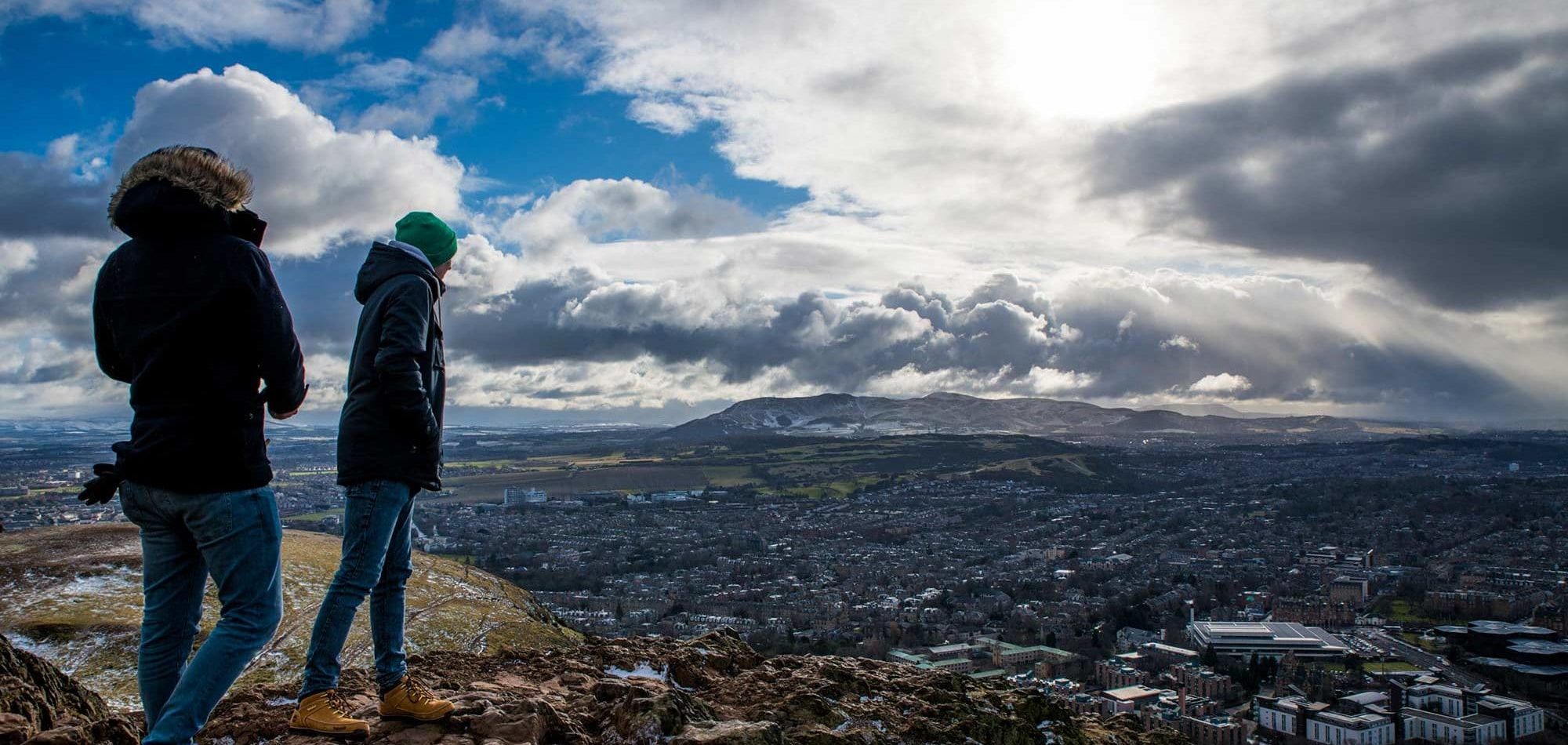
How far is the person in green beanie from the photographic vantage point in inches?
187

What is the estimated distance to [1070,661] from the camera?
103ft

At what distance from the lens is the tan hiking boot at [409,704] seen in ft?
16.9

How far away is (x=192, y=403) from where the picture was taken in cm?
400

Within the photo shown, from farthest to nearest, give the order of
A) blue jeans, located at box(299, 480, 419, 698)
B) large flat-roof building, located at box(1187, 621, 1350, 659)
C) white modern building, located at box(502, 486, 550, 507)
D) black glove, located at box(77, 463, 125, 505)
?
white modern building, located at box(502, 486, 550, 507) < large flat-roof building, located at box(1187, 621, 1350, 659) < blue jeans, located at box(299, 480, 419, 698) < black glove, located at box(77, 463, 125, 505)

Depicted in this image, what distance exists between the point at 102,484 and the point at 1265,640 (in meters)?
39.8

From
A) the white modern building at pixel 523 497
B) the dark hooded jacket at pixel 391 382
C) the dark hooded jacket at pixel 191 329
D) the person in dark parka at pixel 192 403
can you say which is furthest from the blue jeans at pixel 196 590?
the white modern building at pixel 523 497

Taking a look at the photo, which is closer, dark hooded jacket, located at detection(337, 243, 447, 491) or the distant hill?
dark hooded jacket, located at detection(337, 243, 447, 491)

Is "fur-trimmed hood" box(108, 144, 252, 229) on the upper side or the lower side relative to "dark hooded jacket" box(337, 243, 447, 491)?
upper

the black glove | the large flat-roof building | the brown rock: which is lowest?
the large flat-roof building

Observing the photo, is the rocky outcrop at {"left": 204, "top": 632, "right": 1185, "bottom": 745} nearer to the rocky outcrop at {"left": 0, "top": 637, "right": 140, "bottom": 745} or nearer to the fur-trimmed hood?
the rocky outcrop at {"left": 0, "top": 637, "right": 140, "bottom": 745}

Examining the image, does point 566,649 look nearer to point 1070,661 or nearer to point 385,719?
point 385,719

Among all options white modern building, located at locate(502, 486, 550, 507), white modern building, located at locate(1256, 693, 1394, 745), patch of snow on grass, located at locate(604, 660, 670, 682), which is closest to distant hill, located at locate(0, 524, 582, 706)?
patch of snow on grass, located at locate(604, 660, 670, 682)

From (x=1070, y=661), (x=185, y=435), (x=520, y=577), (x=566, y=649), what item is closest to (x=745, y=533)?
(x=520, y=577)

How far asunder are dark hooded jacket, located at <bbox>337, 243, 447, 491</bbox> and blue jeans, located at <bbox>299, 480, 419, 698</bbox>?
11 cm
